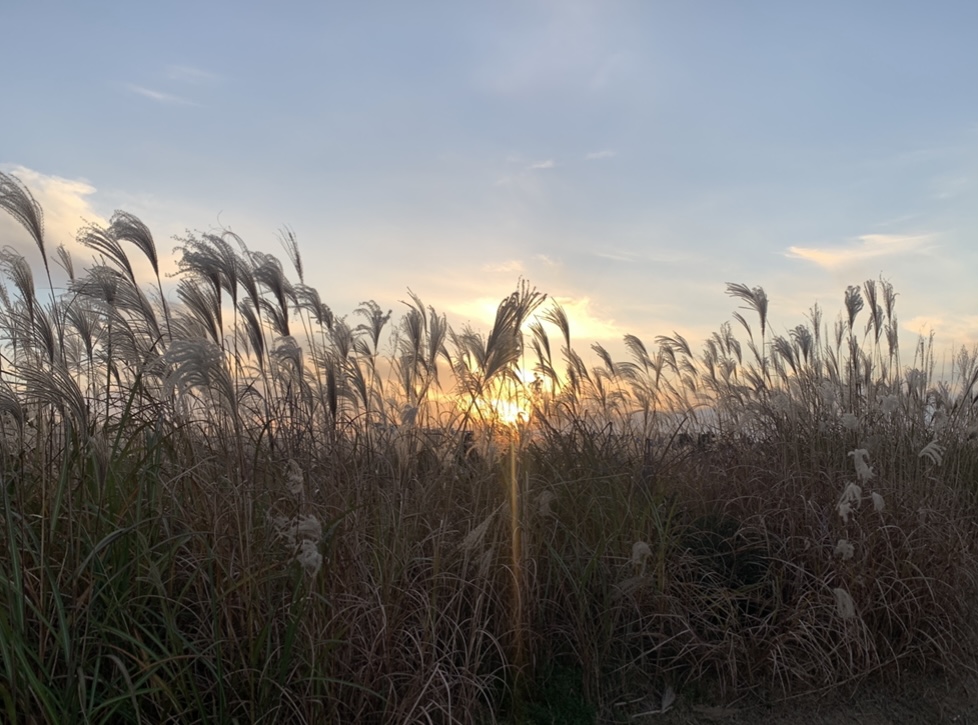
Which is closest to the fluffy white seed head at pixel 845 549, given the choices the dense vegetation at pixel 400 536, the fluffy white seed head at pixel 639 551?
the dense vegetation at pixel 400 536

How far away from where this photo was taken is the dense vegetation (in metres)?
2.70

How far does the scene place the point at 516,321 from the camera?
3908mm

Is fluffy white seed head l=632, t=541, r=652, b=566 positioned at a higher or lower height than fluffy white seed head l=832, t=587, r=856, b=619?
higher

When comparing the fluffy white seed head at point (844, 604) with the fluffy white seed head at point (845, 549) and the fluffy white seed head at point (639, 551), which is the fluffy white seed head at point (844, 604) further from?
the fluffy white seed head at point (639, 551)

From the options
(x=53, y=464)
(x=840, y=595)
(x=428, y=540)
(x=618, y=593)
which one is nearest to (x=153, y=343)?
(x=53, y=464)

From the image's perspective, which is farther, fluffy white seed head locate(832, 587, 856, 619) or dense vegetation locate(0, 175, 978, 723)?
fluffy white seed head locate(832, 587, 856, 619)

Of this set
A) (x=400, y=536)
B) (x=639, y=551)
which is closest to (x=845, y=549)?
(x=639, y=551)

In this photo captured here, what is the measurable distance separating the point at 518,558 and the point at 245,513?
1138 millimetres

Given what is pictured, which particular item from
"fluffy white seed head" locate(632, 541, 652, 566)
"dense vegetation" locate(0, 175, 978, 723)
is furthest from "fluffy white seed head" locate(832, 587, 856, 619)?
"fluffy white seed head" locate(632, 541, 652, 566)

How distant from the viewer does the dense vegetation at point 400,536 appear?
2695 millimetres

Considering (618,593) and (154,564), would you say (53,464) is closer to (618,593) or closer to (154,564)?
(154,564)

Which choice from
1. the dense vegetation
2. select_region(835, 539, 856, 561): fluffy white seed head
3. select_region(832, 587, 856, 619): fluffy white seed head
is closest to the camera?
the dense vegetation

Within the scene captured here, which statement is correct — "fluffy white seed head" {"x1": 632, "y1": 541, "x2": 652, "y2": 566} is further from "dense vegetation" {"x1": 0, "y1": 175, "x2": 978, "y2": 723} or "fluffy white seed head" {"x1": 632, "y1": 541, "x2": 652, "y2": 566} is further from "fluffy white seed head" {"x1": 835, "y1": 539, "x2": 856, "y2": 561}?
"fluffy white seed head" {"x1": 835, "y1": 539, "x2": 856, "y2": 561}

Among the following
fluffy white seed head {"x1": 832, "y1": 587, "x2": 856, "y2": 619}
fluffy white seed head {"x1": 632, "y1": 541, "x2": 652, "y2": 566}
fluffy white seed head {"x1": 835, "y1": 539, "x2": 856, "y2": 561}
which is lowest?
fluffy white seed head {"x1": 832, "y1": 587, "x2": 856, "y2": 619}
